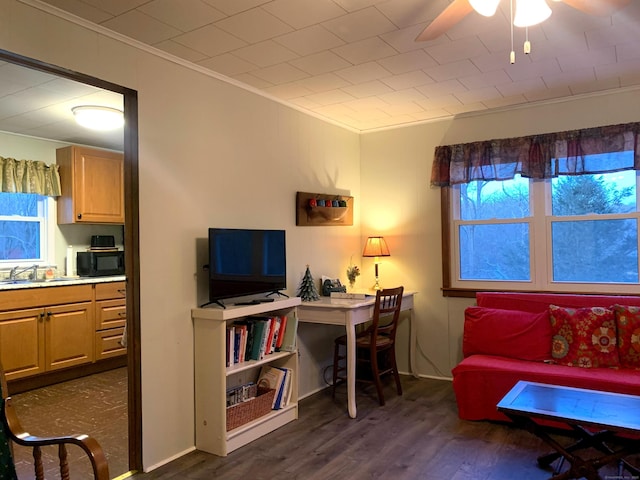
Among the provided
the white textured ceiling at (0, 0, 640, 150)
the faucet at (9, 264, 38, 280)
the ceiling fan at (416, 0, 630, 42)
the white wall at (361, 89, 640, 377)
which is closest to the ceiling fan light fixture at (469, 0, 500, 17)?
the ceiling fan at (416, 0, 630, 42)

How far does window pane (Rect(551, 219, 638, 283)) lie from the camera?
12.4 ft

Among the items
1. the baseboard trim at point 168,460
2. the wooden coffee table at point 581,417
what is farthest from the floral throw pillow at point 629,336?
the baseboard trim at point 168,460

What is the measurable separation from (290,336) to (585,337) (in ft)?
6.75

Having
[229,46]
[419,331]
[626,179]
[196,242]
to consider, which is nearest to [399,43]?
[229,46]

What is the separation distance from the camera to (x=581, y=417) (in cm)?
229

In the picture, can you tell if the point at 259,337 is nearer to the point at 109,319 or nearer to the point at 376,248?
the point at 376,248

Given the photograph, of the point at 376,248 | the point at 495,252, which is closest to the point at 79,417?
the point at 376,248

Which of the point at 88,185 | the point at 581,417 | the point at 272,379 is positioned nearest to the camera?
the point at 581,417

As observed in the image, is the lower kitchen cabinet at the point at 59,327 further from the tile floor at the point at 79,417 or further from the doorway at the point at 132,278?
the doorway at the point at 132,278

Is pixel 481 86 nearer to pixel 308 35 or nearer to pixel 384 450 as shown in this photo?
pixel 308 35

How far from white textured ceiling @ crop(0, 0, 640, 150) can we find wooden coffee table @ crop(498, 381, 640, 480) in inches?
77.6

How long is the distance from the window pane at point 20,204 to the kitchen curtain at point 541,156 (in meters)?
→ 4.05

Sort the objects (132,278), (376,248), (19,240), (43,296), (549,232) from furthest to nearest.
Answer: (19,240), (376,248), (43,296), (549,232), (132,278)

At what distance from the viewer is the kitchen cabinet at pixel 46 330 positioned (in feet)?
13.7
